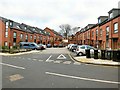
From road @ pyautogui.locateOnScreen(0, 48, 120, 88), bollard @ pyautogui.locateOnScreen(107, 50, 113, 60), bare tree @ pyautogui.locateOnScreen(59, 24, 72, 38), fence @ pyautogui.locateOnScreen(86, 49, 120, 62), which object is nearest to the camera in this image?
road @ pyautogui.locateOnScreen(0, 48, 120, 88)

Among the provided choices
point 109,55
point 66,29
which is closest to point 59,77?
point 109,55

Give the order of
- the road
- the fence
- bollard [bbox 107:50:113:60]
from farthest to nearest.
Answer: bollard [bbox 107:50:113:60] → the fence → the road

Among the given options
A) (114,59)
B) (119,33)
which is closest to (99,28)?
(119,33)

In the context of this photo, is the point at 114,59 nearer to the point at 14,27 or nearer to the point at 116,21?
the point at 116,21

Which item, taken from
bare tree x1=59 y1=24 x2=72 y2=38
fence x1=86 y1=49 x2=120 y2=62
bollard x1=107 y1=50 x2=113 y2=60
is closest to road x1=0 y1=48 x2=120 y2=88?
fence x1=86 y1=49 x2=120 y2=62

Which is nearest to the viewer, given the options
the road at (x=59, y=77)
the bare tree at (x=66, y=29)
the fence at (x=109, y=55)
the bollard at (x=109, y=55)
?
the road at (x=59, y=77)

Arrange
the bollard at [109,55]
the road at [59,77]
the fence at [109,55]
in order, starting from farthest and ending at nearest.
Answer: the bollard at [109,55], the fence at [109,55], the road at [59,77]

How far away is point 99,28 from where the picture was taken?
45.8m

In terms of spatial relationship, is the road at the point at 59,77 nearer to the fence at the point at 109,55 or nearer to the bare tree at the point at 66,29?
the fence at the point at 109,55

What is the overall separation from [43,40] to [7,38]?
114 feet

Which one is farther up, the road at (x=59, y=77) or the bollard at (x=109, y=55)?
the bollard at (x=109, y=55)

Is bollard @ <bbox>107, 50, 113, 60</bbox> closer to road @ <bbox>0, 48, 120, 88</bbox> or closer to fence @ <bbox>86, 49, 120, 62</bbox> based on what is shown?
fence @ <bbox>86, 49, 120, 62</bbox>

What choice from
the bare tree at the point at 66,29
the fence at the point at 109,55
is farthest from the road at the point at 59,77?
the bare tree at the point at 66,29

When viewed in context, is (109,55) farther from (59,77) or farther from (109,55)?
(59,77)
